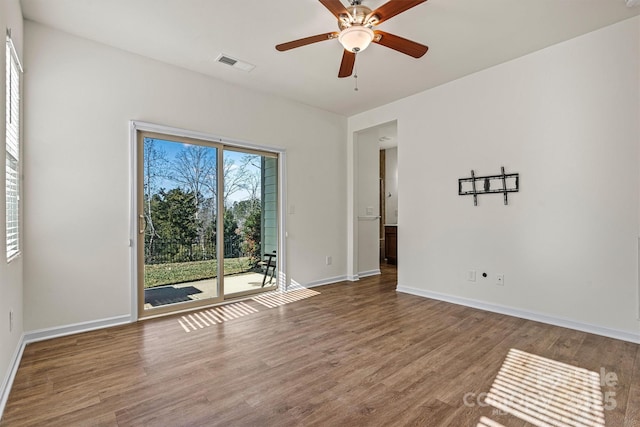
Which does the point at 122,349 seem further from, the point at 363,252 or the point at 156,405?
the point at 363,252

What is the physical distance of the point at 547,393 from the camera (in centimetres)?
195

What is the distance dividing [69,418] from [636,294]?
4.36m

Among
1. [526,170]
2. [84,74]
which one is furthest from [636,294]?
[84,74]

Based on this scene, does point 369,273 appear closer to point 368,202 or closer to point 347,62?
point 368,202

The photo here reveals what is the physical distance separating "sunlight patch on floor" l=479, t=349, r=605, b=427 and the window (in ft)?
11.3

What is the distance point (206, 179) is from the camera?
3.88 metres

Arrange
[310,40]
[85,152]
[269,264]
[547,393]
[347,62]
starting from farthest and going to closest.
A: [269,264] → [85,152] → [347,62] → [310,40] → [547,393]

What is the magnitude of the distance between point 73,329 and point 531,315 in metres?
4.68

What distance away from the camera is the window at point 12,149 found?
→ 85.5 inches

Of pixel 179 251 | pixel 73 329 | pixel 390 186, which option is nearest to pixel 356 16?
pixel 179 251

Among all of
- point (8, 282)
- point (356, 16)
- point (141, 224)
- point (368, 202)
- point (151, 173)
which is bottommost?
point (8, 282)

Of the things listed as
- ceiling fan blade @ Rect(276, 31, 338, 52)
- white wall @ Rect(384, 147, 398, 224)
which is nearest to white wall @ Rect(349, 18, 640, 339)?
ceiling fan blade @ Rect(276, 31, 338, 52)

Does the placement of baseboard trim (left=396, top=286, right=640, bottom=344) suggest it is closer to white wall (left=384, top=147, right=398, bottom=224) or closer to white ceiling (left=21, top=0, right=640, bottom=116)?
white ceiling (left=21, top=0, right=640, bottom=116)

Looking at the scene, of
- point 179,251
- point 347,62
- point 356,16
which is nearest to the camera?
point 356,16
